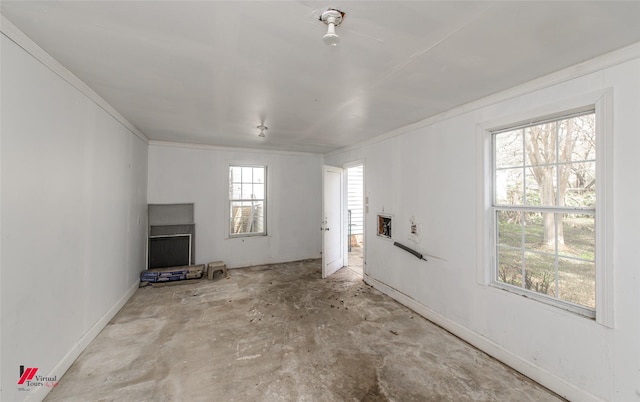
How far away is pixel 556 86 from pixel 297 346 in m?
3.30

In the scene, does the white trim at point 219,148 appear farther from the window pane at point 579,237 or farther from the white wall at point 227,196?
the window pane at point 579,237

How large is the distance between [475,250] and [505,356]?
99 cm

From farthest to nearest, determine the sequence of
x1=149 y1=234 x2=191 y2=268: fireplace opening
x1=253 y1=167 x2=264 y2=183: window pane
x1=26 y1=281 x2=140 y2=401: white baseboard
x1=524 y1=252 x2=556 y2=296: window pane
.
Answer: x1=253 y1=167 x2=264 y2=183: window pane, x1=149 y1=234 x2=191 y2=268: fireplace opening, x1=524 y1=252 x2=556 y2=296: window pane, x1=26 y1=281 x2=140 y2=401: white baseboard

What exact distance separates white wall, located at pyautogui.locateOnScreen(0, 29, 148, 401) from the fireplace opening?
1.50m

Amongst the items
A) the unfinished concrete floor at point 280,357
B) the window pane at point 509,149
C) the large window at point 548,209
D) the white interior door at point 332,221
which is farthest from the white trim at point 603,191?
the white interior door at point 332,221

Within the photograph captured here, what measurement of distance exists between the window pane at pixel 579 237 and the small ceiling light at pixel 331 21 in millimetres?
2346

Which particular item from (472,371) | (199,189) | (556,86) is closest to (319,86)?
(556,86)

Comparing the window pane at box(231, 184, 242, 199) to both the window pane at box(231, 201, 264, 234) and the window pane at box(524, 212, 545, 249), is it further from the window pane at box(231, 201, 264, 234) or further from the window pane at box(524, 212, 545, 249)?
the window pane at box(524, 212, 545, 249)

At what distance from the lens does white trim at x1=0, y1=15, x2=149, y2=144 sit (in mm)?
1599

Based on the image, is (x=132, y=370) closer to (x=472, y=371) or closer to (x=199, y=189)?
(x=472, y=371)

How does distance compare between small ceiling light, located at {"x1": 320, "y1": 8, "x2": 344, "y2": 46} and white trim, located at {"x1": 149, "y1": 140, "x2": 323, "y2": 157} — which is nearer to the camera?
small ceiling light, located at {"x1": 320, "y1": 8, "x2": 344, "y2": 46}

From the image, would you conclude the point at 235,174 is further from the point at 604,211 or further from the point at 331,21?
the point at 604,211

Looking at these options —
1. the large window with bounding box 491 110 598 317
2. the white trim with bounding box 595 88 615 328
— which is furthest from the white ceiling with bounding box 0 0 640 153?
the large window with bounding box 491 110 598 317

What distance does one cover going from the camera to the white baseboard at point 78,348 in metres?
1.92
